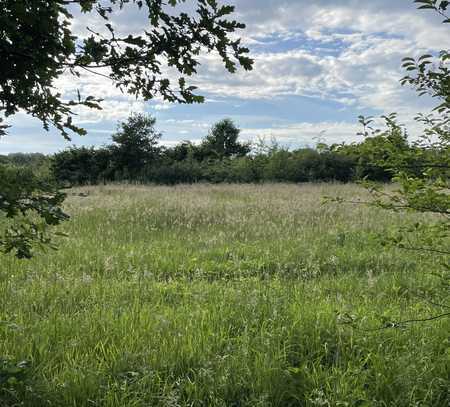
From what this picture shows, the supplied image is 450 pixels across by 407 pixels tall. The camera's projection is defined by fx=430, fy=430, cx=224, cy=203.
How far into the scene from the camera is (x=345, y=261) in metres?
6.76

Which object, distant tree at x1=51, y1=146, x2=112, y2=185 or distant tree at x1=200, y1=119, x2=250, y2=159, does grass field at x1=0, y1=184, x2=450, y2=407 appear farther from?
distant tree at x1=200, y1=119, x2=250, y2=159

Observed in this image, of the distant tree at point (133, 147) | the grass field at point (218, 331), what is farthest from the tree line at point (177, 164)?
the grass field at point (218, 331)

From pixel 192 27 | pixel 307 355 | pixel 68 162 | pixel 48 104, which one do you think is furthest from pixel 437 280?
pixel 68 162

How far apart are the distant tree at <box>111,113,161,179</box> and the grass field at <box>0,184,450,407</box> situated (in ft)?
91.9

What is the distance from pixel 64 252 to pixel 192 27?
527 cm

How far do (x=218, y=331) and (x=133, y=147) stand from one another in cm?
3192

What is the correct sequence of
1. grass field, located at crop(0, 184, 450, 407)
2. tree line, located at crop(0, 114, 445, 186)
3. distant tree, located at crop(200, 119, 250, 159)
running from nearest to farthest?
grass field, located at crop(0, 184, 450, 407) → tree line, located at crop(0, 114, 445, 186) → distant tree, located at crop(200, 119, 250, 159)

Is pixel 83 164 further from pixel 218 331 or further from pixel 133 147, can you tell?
pixel 218 331

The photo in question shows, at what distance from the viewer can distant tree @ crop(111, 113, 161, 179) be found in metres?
34.2

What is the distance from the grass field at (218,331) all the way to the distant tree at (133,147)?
28.0 m

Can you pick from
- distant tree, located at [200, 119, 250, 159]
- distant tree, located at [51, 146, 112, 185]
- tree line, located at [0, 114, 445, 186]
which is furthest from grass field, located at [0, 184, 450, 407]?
distant tree, located at [200, 119, 250, 159]

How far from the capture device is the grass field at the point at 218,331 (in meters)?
3.01

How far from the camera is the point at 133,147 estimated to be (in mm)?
34375

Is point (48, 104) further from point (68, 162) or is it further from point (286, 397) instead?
point (68, 162)
